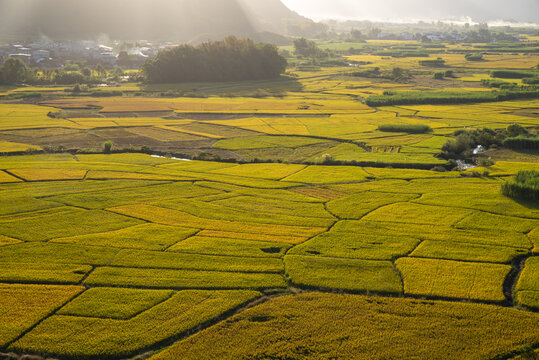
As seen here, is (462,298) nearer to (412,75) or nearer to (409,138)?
(409,138)

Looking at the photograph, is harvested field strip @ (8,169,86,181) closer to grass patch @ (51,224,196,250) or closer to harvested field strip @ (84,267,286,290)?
grass patch @ (51,224,196,250)

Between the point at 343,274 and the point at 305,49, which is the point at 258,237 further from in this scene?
the point at 305,49

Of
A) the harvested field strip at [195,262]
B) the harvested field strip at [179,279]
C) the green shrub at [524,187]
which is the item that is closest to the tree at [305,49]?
the green shrub at [524,187]

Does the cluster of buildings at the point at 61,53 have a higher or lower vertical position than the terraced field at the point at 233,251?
higher

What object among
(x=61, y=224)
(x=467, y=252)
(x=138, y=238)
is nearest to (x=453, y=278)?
(x=467, y=252)

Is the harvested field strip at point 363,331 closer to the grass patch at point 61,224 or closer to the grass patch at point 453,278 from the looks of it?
the grass patch at point 453,278
